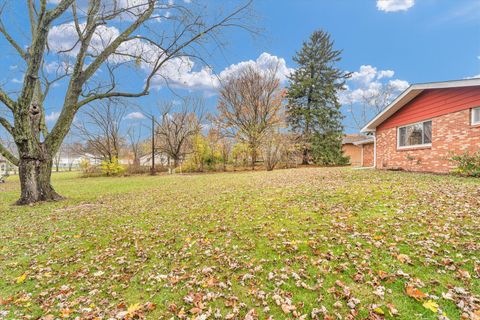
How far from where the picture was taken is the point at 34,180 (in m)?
8.46

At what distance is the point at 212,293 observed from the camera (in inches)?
110

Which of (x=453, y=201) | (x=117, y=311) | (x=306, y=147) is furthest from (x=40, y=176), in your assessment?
(x=306, y=147)

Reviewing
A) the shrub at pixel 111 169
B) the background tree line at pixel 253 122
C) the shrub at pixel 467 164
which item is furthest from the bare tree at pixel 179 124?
the shrub at pixel 467 164

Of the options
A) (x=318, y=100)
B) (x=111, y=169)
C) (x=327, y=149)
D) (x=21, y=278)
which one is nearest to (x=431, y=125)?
(x=21, y=278)

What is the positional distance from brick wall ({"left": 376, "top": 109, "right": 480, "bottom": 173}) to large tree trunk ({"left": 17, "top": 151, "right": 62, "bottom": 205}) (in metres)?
16.1

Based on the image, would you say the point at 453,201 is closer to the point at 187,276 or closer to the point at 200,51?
the point at 187,276

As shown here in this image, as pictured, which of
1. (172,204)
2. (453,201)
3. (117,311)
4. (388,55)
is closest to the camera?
(117,311)

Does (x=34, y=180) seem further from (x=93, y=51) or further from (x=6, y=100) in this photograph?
(x=93, y=51)

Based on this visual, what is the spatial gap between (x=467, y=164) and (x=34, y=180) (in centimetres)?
1638

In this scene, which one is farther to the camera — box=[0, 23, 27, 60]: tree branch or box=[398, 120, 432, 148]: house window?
box=[398, 120, 432, 148]: house window

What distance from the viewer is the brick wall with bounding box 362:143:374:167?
19.3m

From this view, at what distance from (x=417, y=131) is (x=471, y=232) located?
32.2 ft

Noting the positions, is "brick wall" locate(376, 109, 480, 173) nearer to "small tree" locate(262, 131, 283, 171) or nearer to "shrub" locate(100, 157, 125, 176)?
"small tree" locate(262, 131, 283, 171)

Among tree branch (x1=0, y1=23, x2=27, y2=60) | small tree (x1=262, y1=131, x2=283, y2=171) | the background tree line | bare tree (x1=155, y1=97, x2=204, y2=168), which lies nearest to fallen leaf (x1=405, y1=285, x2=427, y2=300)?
tree branch (x1=0, y1=23, x2=27, y2=60)
